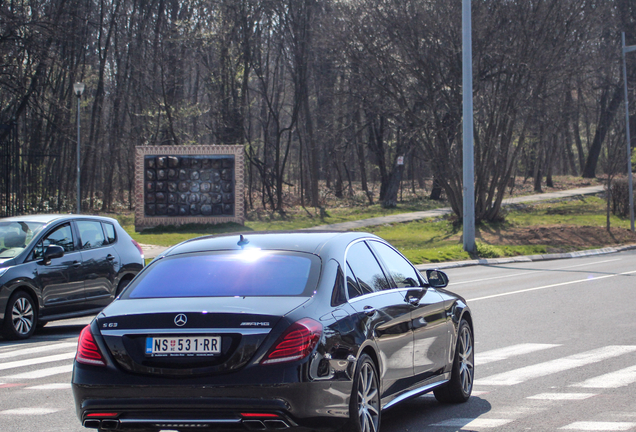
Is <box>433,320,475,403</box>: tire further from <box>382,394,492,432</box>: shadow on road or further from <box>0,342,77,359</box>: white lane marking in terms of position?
<box>0,342,77,359</box>: white lane marking

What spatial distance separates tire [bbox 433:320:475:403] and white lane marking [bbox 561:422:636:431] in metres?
1.12

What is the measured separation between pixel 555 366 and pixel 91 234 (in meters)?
7.59

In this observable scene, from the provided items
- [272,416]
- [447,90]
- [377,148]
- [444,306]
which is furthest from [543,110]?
[272,416]

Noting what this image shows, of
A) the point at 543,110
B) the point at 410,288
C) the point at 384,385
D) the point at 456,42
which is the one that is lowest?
the point at 384,385

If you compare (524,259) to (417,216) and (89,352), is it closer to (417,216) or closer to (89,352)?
(417,216)

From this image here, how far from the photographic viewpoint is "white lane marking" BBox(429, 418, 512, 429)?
6.18 meters

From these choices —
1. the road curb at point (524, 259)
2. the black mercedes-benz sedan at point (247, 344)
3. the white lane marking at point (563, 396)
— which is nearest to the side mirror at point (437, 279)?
the black mercedes-benz sedan at point (247, 344)

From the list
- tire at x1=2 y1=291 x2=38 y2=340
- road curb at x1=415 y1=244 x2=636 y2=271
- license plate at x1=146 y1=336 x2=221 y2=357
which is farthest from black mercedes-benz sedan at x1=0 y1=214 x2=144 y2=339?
road curb at x1=415 y1=244 x2=636 y2=271

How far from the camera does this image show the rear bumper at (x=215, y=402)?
4.62 m

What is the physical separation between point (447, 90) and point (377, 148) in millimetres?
15866

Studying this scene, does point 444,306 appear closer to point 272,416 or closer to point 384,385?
point 384,385

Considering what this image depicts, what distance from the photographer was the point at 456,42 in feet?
104

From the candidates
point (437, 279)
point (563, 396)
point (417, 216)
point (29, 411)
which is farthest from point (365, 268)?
point (417, 216)

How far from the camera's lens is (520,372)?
27.3 feet
